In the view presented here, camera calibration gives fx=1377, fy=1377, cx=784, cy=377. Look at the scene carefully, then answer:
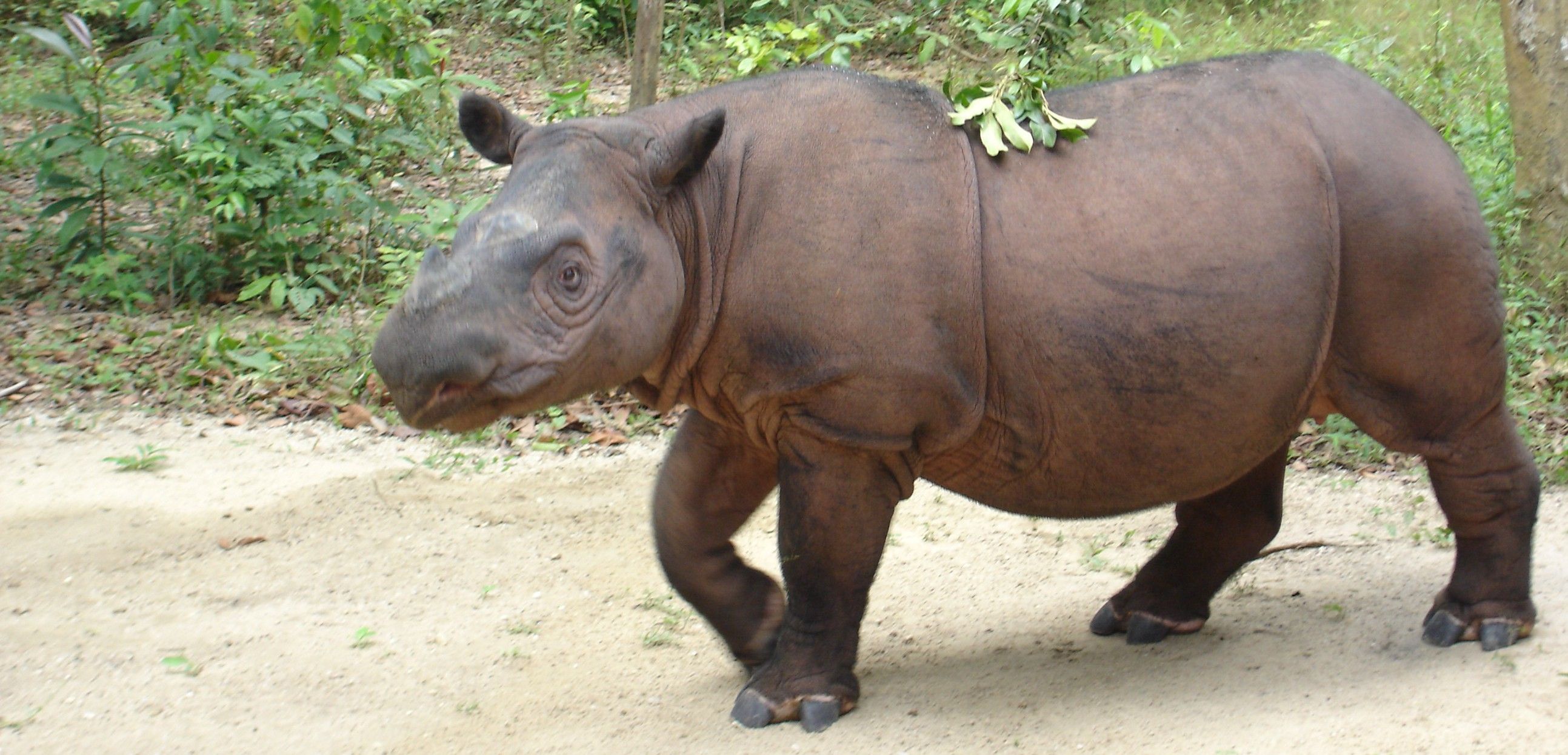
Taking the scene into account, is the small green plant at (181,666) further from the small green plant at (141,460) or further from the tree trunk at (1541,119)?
the tree trunk at (1541,119)

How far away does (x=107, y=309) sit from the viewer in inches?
318

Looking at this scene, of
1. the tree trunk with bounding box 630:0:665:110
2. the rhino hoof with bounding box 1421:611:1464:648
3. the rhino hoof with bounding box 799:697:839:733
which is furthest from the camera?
the tree trunk with bounding box 630:0:665:110

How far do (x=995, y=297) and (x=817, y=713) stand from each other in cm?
135

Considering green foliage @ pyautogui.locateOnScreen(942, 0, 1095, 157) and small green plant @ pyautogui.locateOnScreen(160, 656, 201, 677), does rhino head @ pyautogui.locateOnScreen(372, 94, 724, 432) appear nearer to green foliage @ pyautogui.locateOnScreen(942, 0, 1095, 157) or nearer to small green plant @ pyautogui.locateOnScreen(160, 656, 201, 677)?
green foliage @ pyautogui.locateOnScreen(942, 0, 1095, 157)

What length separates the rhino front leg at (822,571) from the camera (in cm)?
395

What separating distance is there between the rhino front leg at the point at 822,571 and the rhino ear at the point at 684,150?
824 mm

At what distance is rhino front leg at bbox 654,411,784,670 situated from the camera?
4.40m

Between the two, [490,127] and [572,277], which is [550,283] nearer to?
[572,277]

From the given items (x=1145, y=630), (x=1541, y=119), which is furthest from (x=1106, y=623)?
(x=1541, y=119)

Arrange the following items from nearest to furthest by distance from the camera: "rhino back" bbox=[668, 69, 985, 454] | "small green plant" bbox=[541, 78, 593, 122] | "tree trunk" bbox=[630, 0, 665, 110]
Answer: "rhino back" bbox=[668, 69, 985, 454] < "small green plant" bbox=[541, 78, 593, 122] < "tree trunk" bbox=[630, 0, 665, 110]

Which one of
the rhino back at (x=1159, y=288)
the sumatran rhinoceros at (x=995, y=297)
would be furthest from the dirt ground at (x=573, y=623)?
the rhino back at (x=1159, y=288)

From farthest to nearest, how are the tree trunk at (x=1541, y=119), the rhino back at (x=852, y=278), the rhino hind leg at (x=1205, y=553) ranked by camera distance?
the tree trunk at (x=1541, y=119), the rhino hind leg at (x=1205, y=553), the rhino back at (x=852, y=278)

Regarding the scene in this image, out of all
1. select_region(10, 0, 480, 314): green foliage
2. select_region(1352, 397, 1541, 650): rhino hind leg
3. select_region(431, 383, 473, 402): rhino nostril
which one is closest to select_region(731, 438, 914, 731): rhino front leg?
select_region(431, 383, 473, 402): rhino nostril

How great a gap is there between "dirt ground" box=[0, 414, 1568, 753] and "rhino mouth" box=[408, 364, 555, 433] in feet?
3.43
